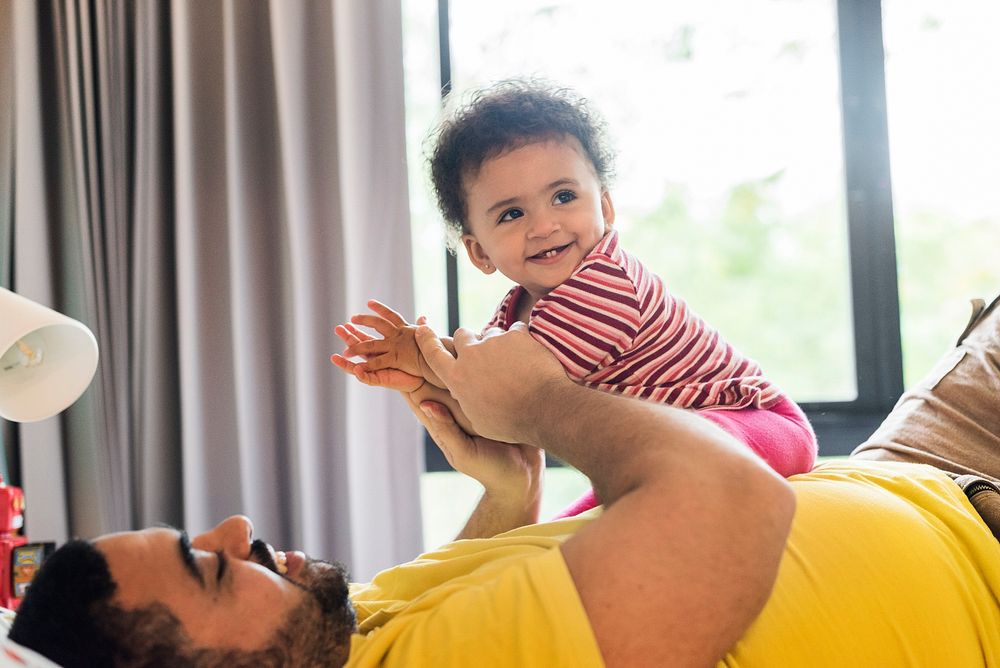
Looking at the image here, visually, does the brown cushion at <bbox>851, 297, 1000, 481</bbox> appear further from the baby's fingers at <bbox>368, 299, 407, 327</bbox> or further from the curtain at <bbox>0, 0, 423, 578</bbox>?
the curtain at <bbox>0, 0, 423, 578</bbox>

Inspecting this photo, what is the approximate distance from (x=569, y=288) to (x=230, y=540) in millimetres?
690

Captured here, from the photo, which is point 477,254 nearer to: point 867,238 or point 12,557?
point 12,557

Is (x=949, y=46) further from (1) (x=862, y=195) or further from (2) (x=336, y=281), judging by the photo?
(2) (x=336, y=281)

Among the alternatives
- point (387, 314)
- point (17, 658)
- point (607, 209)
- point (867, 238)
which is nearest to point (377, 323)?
point (387, 314)

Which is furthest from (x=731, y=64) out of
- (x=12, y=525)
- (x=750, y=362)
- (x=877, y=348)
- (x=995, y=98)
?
(x=12, y=525)

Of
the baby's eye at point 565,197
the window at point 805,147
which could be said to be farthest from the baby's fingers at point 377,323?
the window at point 805,147

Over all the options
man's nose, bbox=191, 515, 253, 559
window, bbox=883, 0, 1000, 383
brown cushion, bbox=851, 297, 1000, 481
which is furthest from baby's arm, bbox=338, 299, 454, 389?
window, bbox=883, 0, 1000, 383

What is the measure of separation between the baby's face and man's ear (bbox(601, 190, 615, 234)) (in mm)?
106

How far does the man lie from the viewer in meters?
0.83

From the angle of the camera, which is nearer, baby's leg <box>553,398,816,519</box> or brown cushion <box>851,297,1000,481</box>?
baby's leg <box>553,398,816,519</box>

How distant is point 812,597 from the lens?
1.01m

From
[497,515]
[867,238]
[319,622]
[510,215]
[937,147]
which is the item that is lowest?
[497,515]

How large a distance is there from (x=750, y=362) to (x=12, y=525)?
1.68 metres

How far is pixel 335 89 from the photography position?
8.79 ft
